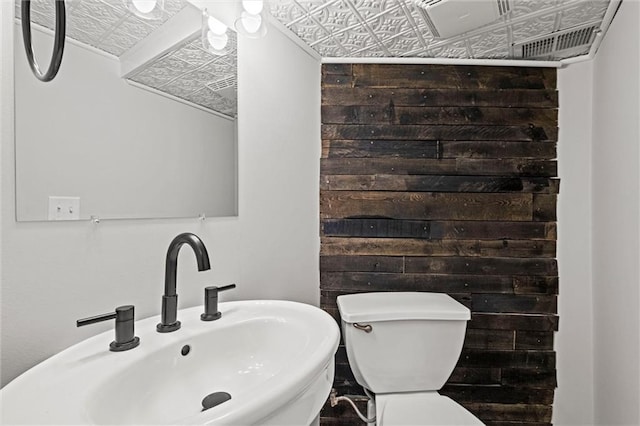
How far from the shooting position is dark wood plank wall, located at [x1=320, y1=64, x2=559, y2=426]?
5.59 ft

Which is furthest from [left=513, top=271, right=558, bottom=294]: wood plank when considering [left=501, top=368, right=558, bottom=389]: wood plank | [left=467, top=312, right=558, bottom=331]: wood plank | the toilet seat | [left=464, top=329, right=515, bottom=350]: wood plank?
the toilet seat

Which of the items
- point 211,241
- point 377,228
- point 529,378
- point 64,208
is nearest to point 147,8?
point 64,208

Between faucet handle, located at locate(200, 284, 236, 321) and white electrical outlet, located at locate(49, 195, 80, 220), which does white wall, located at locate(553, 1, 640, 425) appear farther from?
white electrical outlet, located at locate(49, 195, 80, 220)

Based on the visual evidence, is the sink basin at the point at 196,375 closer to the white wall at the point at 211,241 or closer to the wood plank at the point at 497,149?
the white wall at the point at 211,241

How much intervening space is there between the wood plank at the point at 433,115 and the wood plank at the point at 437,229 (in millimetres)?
516

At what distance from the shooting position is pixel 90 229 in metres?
0.81

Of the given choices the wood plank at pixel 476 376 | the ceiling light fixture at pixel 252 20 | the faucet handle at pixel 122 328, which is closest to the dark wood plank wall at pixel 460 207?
the wood plank at pixel 476 376

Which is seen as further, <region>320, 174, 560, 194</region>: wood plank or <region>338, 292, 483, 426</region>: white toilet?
<region>320, 174, 560, 194</region>: wood plank

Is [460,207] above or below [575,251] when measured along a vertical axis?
above

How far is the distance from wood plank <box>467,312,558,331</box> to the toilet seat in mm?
496

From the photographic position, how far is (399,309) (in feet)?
4.56

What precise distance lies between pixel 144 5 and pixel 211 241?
73 cm

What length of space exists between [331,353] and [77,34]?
3.12 ft

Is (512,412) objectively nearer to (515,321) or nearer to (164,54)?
(515,321)
